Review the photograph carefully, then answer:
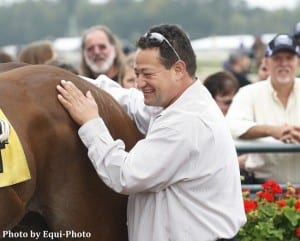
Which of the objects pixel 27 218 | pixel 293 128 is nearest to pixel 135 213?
pixel 27 218

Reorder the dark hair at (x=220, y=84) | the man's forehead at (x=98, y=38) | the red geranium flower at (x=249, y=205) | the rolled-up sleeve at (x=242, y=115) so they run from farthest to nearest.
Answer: the man's forehead at (x=98, y=38) < the dark hair at (x=220, y=84) < the rolled-up sleeve at (x=242, y=115) < the red geranium flower at (x=249, y=205)

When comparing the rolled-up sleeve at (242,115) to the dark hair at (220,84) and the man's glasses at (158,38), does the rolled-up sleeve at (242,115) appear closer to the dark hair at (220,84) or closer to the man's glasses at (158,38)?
the dark hair at (220,84)

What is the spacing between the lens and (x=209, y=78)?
745 centimetres

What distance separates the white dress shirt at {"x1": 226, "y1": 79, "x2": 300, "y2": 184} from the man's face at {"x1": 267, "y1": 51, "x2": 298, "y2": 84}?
8cm

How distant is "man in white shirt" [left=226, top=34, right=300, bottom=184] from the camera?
19.4 feet

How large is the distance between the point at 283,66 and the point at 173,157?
2665mm

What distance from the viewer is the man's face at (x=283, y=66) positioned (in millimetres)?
6250

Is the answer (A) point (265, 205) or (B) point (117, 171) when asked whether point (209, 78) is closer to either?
(A) point (265, 205)

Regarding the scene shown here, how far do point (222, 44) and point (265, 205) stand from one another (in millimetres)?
38244

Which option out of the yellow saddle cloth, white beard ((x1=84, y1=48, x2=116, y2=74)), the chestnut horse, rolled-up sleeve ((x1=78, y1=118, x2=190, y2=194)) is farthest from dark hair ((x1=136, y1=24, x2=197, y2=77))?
white beard ((x1=84, y1=48, x2=116, y2=74))

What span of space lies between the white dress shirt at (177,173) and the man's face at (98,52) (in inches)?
142

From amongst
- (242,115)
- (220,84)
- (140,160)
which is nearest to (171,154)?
(140,160)

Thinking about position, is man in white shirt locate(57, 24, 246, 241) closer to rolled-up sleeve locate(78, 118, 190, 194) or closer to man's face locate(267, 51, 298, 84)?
rolled-up sleeve locate(78, 118, 190, 194)

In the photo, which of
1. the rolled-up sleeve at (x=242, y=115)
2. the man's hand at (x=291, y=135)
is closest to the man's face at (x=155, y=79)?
the man's hand at (x=291, y=135)
